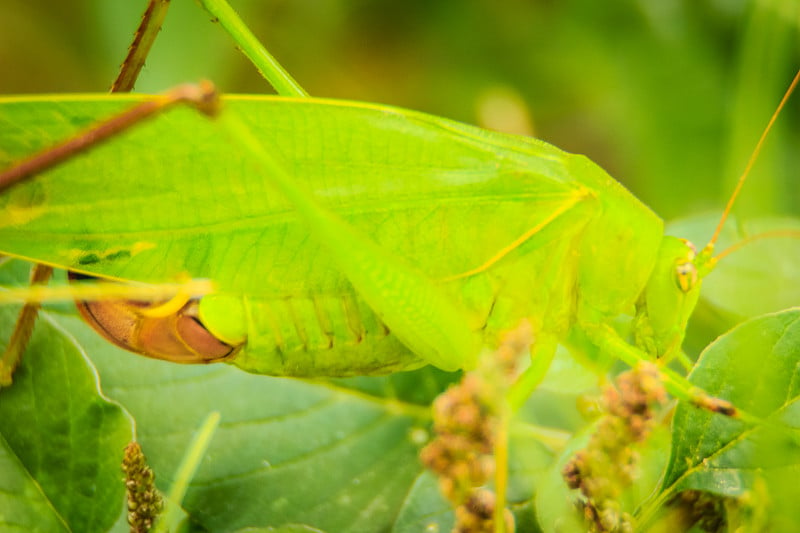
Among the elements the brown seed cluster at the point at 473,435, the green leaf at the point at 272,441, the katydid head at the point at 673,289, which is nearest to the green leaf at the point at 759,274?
the katydid head at the point at 673,289

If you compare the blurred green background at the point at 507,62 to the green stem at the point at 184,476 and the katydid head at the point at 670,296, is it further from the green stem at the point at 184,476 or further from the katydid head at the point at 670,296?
the green stem at the point at 184,476

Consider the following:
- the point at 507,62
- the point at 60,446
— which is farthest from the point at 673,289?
the point at 507,62

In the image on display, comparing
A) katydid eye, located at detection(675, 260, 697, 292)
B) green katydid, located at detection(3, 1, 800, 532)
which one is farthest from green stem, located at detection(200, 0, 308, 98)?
katydid eye, located at detection(675, 260, 697, 292)

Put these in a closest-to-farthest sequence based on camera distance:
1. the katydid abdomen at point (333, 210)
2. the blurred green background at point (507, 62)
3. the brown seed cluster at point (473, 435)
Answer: the brown seed cluster at point (473, 435)
the katydid abdomen at point (333, 210)
the blurred green background at point (507, 62)

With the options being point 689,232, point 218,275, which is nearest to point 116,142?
point 218,275

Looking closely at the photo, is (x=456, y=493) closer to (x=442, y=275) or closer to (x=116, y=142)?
(x=442, y=275)
